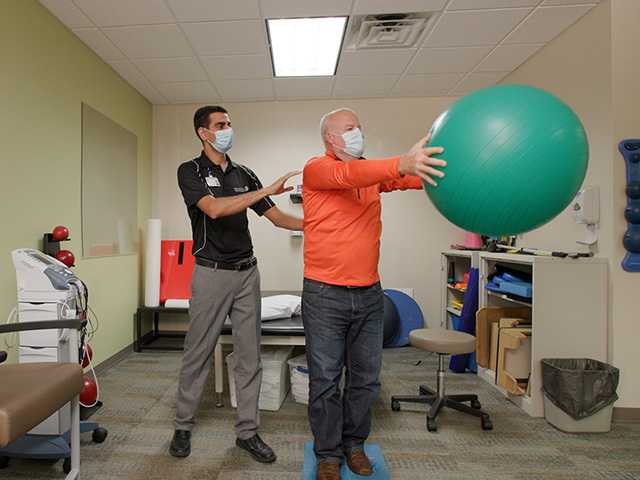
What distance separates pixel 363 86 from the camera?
3.83m

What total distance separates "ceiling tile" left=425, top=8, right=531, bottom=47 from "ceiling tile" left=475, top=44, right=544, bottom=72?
18 centimetres

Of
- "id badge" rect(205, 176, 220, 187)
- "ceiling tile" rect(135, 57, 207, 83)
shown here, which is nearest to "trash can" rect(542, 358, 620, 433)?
"id badge" rect(205, 176, 220, 187)

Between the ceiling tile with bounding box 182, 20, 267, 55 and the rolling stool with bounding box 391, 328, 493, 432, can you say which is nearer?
the rolling stool with bounding box 391, 328, 493, 432

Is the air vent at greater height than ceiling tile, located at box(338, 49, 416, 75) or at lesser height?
greater

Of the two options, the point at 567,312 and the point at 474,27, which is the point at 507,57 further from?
the point at 567,312

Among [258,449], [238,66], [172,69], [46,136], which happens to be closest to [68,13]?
[46,136]

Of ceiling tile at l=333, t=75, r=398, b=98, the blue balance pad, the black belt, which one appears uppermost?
ceiling tile at l=333, t=75, r=398, b=98

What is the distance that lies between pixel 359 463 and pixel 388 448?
0.36m

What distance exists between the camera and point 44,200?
2.48 m

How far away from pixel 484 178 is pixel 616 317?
6.16 feet

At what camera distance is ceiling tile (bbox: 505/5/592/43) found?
8.43 feet

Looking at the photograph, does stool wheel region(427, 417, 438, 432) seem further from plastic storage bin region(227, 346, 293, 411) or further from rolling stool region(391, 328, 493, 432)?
plastic storage bin region(227, 346, 293, 411)

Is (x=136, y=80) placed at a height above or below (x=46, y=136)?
above

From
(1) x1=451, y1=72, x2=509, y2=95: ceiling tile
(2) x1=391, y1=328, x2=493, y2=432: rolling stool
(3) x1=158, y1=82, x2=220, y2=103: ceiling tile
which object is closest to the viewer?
(2) x1=391, y1=328, x2=493, y2=432: rolling stool
